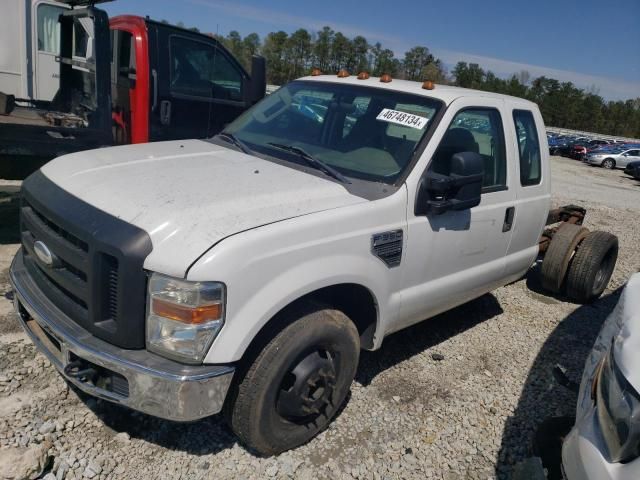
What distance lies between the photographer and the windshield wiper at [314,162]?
308 centimetres

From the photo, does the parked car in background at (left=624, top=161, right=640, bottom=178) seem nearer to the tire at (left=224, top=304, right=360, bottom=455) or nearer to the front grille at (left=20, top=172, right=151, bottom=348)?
the tire at (left=224, top=304, right=360, bottom=455)

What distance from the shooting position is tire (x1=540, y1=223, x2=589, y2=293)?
5336 millimetres

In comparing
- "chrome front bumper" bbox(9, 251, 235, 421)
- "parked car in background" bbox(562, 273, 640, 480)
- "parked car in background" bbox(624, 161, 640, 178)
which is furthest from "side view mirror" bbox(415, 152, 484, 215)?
"parked car in background" bbox(624, 161, 640, 178)

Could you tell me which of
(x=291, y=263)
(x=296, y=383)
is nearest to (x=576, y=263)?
(x=296, y=383)

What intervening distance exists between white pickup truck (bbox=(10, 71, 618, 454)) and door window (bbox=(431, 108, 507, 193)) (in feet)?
0.05

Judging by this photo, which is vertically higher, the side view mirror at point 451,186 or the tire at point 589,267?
the side view mirror at point 451,186

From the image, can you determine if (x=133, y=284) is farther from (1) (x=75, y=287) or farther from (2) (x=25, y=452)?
(2) (x=25, y=452)

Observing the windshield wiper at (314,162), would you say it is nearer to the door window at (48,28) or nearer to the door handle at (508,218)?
the door handle at (508,218)

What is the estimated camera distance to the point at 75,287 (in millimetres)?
2457

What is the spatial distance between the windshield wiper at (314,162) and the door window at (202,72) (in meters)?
3.29

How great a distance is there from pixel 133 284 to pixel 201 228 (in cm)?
37

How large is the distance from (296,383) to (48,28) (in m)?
6.76

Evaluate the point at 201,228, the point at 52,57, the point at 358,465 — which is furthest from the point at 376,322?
the point at 52,57

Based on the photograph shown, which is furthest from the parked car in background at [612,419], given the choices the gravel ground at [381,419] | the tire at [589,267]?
the tire at [589,267]
